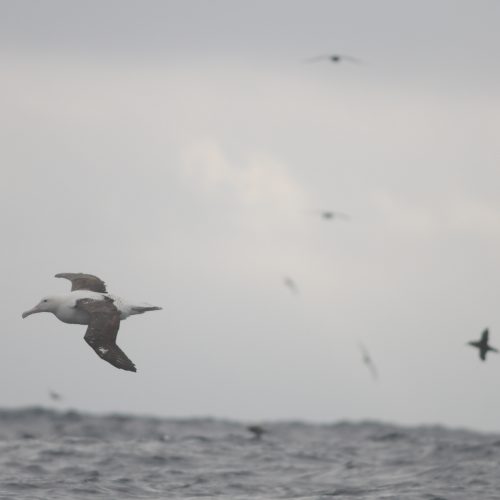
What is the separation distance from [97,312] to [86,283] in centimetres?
321

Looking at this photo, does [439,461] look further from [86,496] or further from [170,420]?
[170,420]

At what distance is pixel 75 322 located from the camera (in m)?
22.1

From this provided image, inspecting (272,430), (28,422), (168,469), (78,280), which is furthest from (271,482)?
Result: (28,422)

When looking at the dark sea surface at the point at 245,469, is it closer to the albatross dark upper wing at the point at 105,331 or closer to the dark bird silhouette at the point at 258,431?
the dark bird silhouette at the point at 258,431

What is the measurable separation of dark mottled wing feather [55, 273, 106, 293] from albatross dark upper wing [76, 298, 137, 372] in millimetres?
2177

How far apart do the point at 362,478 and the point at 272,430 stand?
28.0m

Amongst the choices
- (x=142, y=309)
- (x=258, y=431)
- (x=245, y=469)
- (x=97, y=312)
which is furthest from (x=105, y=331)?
(x=258, y=431)

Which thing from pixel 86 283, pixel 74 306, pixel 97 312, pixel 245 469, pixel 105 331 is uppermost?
pixel 86 283

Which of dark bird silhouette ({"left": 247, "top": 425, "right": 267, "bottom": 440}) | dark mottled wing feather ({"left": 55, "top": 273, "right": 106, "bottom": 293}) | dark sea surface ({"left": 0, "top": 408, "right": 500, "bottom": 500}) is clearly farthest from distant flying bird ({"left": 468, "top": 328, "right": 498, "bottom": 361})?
dark bird silhouette ({"left": 247, "top": 425, "right": 267, "bottom": 440})

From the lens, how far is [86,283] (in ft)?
79.7

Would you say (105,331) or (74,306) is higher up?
(74,306)

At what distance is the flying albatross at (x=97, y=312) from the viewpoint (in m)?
19.8

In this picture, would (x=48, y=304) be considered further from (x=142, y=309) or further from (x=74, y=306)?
(x=142, y=309)

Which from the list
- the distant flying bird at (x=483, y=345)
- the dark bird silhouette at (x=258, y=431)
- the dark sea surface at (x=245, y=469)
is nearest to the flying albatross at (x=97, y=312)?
the dark sea surface at (x=245, y=469)
